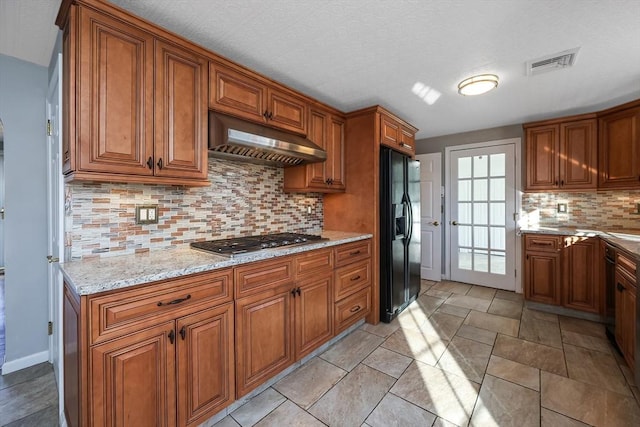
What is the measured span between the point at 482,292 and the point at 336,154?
9.30ft

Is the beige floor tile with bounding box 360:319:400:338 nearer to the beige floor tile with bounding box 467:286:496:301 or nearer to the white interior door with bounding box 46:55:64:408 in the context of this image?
the beige floor tile with bounding box 467:286:496:301

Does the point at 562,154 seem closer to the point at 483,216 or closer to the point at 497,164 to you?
the point at 497,164

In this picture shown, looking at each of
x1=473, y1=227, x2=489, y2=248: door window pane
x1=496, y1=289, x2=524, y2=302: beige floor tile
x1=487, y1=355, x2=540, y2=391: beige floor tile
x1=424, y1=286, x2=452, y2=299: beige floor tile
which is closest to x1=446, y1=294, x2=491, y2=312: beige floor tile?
x1=424, y1=286, x2=452, y2=299: beige floor tile

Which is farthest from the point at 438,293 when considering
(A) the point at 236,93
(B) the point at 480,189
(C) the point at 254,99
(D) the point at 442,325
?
(A) the point at 236,93

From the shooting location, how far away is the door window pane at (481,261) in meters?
4.01

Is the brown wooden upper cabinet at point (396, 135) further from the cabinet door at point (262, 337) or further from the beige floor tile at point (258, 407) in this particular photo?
the beige floor tile at point (258, 407)

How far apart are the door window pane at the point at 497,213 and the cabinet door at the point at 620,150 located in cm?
100

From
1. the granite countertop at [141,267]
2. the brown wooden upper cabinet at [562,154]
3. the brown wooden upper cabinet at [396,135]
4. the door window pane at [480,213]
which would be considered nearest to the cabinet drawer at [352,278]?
the granite countertop at [141,267]

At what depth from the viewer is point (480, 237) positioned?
404 cm

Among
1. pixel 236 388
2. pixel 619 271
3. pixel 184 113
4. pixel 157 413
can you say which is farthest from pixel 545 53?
pixel 157 413

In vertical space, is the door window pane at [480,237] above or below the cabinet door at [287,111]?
below

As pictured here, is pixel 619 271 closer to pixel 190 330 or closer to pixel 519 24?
pixel 519 24

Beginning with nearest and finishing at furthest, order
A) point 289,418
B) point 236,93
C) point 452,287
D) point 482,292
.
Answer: point 289,418 → point 236,93 → point 482,292 → point 452,287

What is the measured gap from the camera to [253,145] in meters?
1.92
